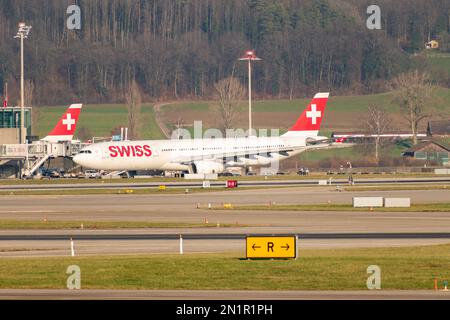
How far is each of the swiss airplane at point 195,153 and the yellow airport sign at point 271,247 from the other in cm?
7591

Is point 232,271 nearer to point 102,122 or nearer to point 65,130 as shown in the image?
point 65,130

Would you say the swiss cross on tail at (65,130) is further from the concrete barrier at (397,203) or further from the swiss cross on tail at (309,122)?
the concrete barrier at (397,203)

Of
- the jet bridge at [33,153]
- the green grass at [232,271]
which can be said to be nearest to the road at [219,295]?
the green grass at [232,271]

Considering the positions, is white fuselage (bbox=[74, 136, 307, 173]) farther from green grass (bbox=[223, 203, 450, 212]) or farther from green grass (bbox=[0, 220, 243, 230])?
green grass (bbox=[0, 220, 243, 230])

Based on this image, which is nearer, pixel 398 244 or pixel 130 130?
pixel 398 244

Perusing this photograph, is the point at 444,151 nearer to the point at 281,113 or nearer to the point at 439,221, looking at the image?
the point at 281,113

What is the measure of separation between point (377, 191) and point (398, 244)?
44.1 metres

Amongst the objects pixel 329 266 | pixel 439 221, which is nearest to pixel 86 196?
pixel 439 221

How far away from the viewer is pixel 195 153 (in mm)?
128500

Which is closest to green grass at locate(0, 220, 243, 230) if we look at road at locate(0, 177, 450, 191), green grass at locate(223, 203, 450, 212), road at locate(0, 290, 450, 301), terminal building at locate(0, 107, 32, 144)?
green grass at locate(223, 203, 450, 212)

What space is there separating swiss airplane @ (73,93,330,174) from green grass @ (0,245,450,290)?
72.1 m

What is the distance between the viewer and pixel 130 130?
178750 mm

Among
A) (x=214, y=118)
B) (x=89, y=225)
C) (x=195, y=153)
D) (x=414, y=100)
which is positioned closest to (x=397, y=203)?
(x=89, y=225)

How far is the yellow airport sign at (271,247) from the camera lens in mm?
49719
